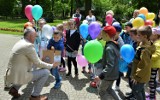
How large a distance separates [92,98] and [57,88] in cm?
105

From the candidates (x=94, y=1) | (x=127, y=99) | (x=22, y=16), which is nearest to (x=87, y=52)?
(x=127, y=99)

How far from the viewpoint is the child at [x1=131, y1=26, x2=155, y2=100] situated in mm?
4395

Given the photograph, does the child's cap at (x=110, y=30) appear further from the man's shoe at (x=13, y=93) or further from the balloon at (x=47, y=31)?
the balloon at (x=47, y=31)

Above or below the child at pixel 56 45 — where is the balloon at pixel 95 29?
above

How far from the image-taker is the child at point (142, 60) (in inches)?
173

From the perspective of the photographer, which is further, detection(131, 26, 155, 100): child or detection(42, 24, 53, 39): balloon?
detection(42, 24, 53, 39): balloon

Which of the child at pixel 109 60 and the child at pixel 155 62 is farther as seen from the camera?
the child at pixel 155 62

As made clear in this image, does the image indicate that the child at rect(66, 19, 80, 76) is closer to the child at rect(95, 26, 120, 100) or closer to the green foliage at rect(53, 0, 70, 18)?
the child at rect(95, 26, 120, 100)

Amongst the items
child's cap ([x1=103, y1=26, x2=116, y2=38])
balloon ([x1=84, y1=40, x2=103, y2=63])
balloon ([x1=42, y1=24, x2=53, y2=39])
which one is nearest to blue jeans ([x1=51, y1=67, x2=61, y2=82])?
balloon ([x1=42, y1=24, x2=53, y2=39])

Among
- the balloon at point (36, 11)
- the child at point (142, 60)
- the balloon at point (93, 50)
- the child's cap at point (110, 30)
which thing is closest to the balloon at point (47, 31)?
the balloon at point (36, 11)

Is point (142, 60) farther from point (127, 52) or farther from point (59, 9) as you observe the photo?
point (59, 9)

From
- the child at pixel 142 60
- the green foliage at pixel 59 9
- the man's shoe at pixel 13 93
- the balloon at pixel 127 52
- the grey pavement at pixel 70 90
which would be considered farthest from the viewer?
the green foliage at pixel 59 9

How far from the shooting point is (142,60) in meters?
4.41

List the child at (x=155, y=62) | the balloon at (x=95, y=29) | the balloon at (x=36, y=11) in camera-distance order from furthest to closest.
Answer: the balloon at (x=36, y=11)
the balloon at (x=95, y=29)
the child at (x=155, y=62)
